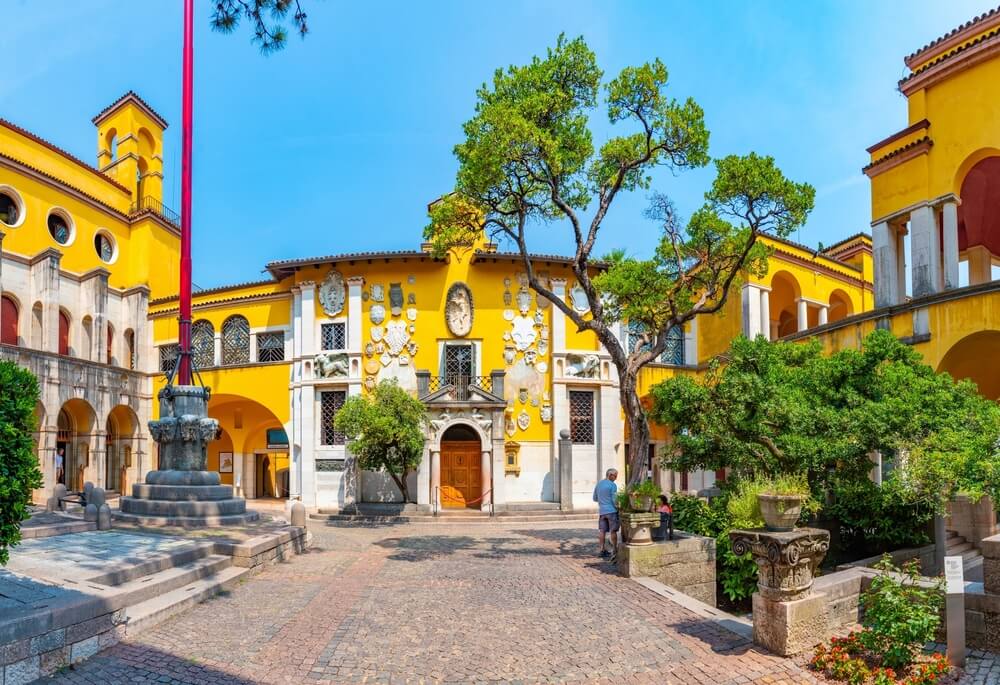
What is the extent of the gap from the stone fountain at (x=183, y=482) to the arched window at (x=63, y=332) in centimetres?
1384

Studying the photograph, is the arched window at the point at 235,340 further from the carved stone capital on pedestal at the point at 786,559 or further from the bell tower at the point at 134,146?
the carved stone capital on pedestal at the point at 786,559

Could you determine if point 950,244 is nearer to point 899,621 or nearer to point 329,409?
point 899,621

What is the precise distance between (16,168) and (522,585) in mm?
24014

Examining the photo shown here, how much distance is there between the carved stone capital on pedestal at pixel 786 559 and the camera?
6.59 meters

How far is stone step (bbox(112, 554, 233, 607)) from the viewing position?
7.77 m

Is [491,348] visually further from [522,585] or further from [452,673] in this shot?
[452,673]

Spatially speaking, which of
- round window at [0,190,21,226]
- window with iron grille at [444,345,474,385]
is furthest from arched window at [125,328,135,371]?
window with iron grille at [444,345,474,385]

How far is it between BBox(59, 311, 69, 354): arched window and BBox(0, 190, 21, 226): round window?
11.9ft

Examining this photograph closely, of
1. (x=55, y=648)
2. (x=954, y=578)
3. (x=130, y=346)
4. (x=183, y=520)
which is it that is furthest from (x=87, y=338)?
(x=954, y=578)

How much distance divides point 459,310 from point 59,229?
623 inches

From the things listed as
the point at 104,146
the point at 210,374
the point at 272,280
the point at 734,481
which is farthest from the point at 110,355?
the point at 734,481

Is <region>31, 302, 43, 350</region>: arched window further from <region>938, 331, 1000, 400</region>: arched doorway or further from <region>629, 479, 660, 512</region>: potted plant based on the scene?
<region>938, 331, 1000, 400</region>: arched doorway

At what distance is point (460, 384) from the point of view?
23.0 metres

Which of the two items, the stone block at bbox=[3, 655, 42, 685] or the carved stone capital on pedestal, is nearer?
the stone block at bbox=[3, 655, 42, 685]
